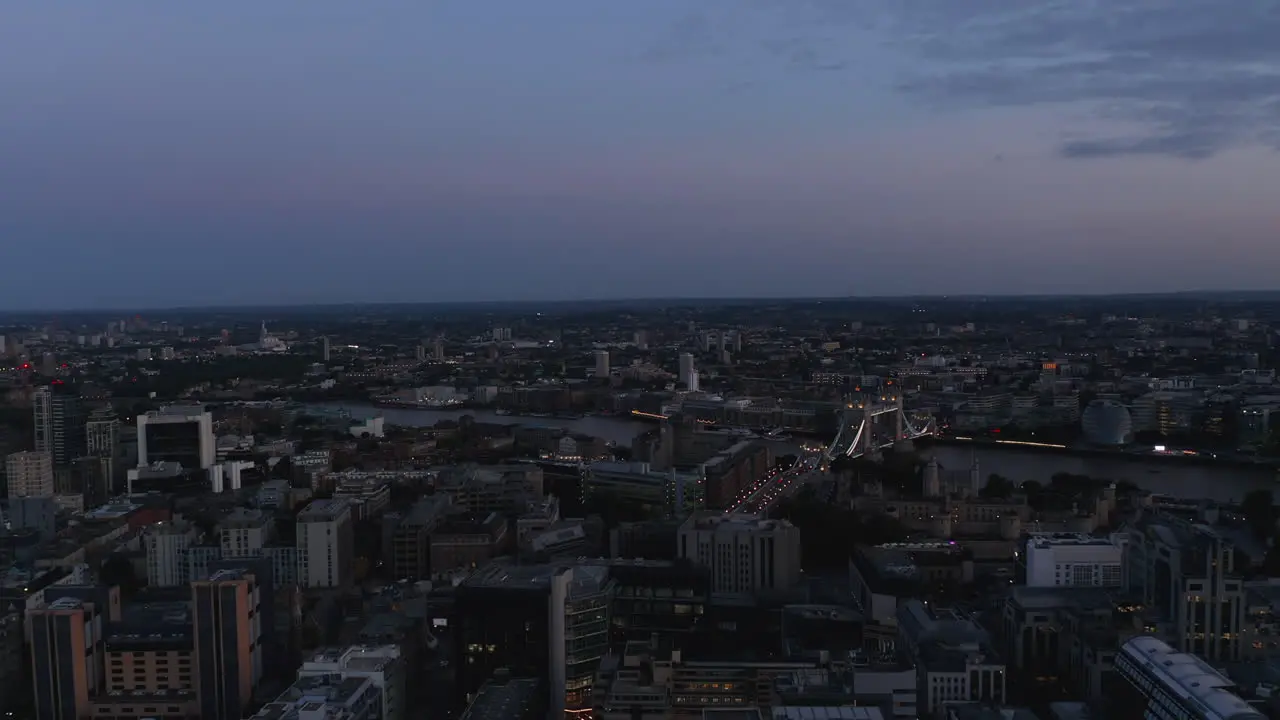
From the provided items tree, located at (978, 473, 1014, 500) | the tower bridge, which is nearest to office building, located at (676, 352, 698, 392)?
the tower bridge

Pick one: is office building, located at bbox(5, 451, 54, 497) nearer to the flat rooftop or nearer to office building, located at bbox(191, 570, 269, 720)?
office building, located at bbox(191, 570, 269, 720)

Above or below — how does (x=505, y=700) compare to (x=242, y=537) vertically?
below

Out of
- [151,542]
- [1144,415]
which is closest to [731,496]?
[151,542]

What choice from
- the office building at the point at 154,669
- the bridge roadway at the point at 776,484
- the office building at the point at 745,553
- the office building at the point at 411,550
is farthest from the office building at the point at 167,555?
the bridge roadway at the point at 776,484

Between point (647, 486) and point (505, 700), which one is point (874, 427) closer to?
point (647, 486)

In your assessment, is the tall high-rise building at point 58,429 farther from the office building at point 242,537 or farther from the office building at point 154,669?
the office building at point 154,669

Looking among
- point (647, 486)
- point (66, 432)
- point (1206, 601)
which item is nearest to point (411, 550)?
point (647, 486)
